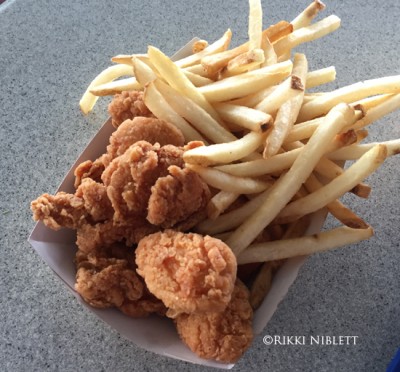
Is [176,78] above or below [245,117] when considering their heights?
above

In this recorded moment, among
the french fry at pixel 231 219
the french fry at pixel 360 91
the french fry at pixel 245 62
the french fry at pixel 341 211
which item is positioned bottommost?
the french fry at pixel 341 211

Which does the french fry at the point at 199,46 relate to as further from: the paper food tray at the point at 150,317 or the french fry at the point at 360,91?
the paper food tray at the point at 150,317

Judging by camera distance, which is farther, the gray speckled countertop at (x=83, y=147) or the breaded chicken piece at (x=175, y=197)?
the gray speckled countertop at (x=83, y=147)

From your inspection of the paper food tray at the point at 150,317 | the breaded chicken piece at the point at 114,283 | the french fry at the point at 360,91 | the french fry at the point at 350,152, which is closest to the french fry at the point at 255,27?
the french fry at the point at 360,91

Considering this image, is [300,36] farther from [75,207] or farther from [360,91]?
[75,207]

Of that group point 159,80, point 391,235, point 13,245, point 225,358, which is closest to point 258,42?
point 159,80

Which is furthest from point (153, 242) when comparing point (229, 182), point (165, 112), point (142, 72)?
point (142, 72)

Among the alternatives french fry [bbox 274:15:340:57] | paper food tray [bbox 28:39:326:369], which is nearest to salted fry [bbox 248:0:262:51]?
french fry [bbox 274:15:340:57]

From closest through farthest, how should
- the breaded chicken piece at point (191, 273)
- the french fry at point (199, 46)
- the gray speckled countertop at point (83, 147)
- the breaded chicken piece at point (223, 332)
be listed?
the breaded chicken piece at point (191, 273)
the breaded chicken piece at point (223, 332)
the gray speckled countertop at point (83, 147)
the french fry at point (199, 46)
